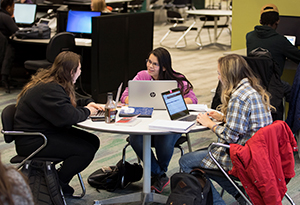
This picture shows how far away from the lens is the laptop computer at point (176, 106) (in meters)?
2.70

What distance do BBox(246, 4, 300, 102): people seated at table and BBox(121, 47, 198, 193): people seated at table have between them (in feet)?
4.59

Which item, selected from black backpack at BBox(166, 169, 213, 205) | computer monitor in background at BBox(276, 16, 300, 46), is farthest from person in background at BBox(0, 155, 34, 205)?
computer monitor in background at BBox(276, 16, 300, 46)

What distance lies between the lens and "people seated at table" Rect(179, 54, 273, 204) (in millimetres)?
2455

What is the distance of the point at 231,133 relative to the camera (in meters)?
2.48

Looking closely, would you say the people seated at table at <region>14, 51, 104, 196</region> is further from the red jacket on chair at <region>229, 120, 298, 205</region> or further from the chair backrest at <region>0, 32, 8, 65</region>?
the chair backrest at <region>0, 32, 8, 65</region>

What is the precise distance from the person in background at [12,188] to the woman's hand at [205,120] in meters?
1.55

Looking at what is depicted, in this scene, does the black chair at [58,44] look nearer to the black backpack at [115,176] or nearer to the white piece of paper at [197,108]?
the black backpack at [115,176]

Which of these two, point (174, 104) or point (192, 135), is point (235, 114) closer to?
point (174, 104)

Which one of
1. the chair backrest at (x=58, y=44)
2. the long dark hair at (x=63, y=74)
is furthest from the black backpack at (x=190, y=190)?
the chair backrest at (x=58, y=44)

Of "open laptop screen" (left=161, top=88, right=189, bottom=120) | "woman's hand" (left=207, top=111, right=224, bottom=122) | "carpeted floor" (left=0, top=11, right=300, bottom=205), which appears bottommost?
"carpeted floor" (left=0, top=11, right=300, bottom=205)

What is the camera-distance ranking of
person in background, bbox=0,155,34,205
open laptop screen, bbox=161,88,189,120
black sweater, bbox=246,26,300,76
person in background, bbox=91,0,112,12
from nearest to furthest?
person in background, bbox=0,155,34,205
open laptop screen, bbox=161,88,189,120
black sweater, bbox=246,26,300,76
person in background, bbox=91,0,112,12

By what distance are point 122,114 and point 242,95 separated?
2.72 ft

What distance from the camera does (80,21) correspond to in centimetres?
592

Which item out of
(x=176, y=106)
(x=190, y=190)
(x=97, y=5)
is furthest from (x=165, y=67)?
(x=97, y=5)
